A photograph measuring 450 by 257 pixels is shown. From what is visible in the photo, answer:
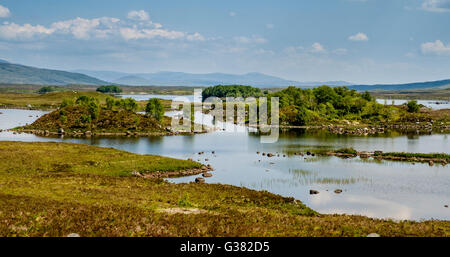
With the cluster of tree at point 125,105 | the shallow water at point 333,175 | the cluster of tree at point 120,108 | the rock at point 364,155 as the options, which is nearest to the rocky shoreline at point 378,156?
the rock at point 364,155

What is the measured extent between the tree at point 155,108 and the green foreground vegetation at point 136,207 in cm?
7789

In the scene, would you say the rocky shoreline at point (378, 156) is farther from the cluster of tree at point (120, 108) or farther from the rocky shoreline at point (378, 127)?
the cluster of tree at point (120, 108)

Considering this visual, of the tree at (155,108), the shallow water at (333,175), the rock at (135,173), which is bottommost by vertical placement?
the shallow water at (333,175)

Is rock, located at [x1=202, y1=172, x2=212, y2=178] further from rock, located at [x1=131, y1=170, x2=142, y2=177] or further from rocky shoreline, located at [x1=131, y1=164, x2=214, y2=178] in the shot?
rock, located at [x1=131, y1=170, x2=142, y2=177]

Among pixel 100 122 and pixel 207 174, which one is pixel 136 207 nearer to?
pixel 207 174

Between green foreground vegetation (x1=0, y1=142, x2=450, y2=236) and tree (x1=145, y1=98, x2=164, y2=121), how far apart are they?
256ft

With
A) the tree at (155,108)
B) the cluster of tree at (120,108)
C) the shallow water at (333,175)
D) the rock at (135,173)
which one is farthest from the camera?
the tree at (155,108)

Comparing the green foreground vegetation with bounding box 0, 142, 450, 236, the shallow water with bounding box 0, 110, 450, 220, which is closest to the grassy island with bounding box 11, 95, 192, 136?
the shallow water with bounding box 0, 110, 450, 220

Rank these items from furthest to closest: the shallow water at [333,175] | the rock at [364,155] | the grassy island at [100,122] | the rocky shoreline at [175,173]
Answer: the grassy island at [100,122], the rock at [364,155], the rocky shoreline at [175,173], the shallow water at [333,175]

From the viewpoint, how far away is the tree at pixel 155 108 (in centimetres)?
15075

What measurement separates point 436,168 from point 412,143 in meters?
44.0
